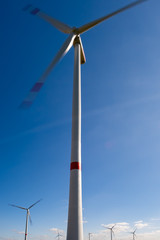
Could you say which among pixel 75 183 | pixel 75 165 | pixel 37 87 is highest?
pixel 37 87

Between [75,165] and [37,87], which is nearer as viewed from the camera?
[37,87]

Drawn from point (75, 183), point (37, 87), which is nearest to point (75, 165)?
point (75, 183)

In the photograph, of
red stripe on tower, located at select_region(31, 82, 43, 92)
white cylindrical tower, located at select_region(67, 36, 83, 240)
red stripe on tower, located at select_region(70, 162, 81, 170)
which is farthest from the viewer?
red stripe on tower, located at select_region(70, 162, 81, 170)

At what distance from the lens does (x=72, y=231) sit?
1747 centimetres

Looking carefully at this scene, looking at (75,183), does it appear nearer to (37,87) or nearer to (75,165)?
A: (75,165)

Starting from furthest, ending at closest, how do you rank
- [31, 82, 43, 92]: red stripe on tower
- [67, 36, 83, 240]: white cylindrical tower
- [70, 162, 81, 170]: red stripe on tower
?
[70, 162, 81, 170]: red stripe on tower → [31, 82, 43, 92]: red stripe on tower → [67, 36, 83, 240]: white cylindrical tower

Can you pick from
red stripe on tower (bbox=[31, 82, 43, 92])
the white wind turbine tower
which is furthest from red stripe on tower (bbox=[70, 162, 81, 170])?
red stripe on tower (bbox=[31, 82, 43, 92])

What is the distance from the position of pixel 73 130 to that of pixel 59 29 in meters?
21.9

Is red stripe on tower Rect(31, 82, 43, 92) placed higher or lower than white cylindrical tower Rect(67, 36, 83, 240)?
higher

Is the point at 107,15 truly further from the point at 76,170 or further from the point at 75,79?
the point at 76,170

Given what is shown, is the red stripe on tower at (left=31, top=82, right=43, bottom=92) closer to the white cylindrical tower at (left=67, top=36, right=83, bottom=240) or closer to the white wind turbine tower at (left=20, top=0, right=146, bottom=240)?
the white wind turbine tower at (left=20, top=0, right=146, bottom=240)

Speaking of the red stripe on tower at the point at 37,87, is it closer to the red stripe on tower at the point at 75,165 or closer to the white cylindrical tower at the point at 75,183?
the white cylindrical tower at the point at 75,183

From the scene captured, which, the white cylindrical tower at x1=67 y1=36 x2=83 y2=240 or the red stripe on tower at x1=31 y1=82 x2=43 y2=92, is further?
the red stripe on tower at x1=31 y1=82 x2=43 y2=92

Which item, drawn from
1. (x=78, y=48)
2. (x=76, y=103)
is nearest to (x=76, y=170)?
(x=76, y=103)
